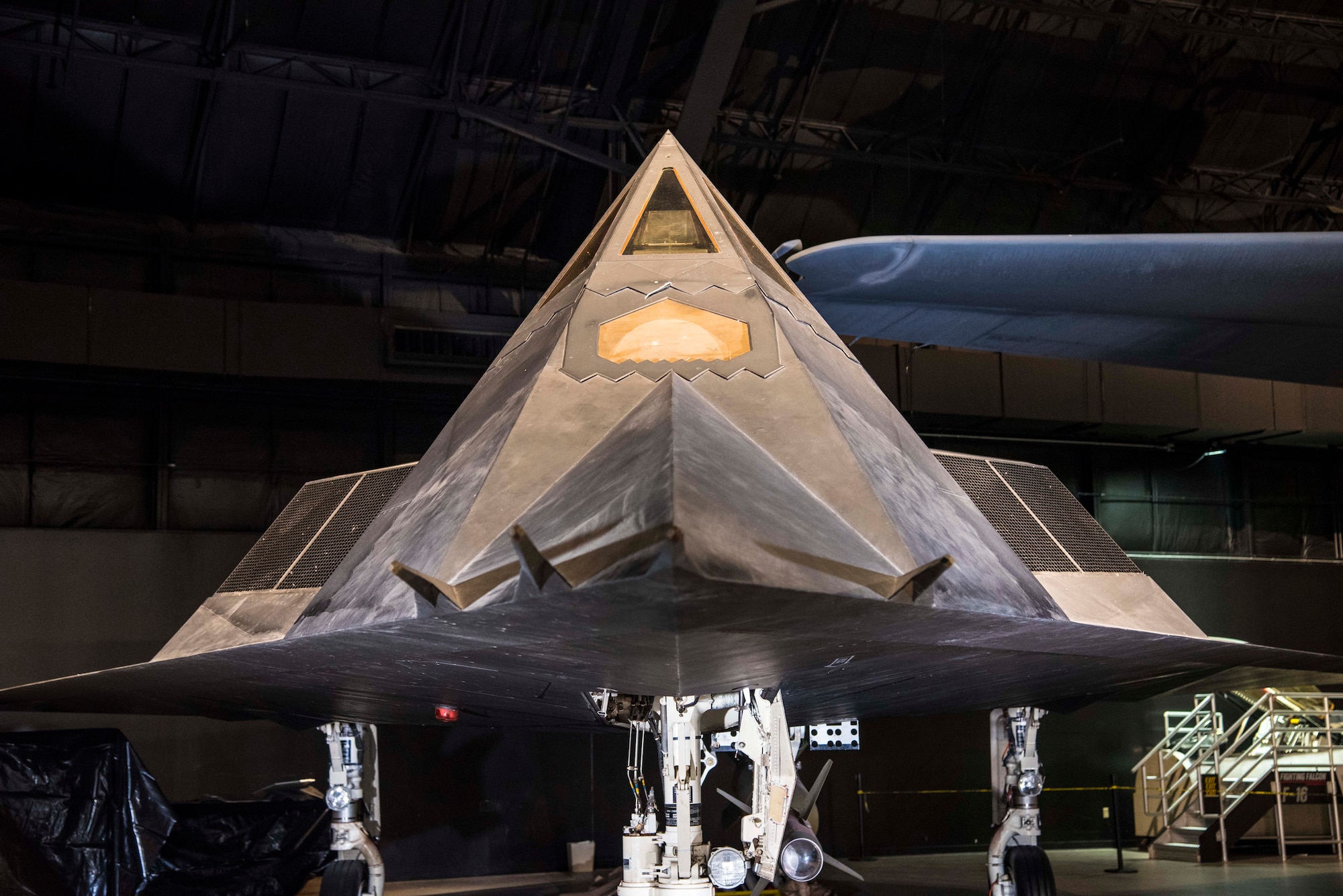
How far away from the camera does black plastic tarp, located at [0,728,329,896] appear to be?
10.3 metres

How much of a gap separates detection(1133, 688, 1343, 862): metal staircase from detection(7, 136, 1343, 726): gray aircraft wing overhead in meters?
9.74

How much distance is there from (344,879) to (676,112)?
12.1m

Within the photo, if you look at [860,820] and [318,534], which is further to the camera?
[860,820]

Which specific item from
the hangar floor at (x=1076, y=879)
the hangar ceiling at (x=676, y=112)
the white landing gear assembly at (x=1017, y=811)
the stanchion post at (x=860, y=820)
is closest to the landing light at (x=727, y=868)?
the white landing gear assembly at (x=1017, y=811)

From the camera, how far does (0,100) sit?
48.5 ft

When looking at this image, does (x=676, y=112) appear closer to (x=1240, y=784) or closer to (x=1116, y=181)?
(x=1116, y=181)

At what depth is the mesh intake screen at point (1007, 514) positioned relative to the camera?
5.98 m

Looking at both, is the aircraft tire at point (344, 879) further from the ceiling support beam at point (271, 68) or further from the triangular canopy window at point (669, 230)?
the ceiling support beam at point (271, 68)

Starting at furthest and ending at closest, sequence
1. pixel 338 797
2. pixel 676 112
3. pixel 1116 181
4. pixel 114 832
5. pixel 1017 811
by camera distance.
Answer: pixel 1116 181 → pixel 676 112 → pixel 114 832 → pixel 338 797 → pixel 1017 811

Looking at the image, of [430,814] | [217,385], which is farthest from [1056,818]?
[217,385]

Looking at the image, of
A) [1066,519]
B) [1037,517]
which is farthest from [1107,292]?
[1037,517]

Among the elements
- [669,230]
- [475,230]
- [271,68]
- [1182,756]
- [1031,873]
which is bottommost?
[1182,756]

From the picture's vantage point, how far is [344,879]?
7.74 m

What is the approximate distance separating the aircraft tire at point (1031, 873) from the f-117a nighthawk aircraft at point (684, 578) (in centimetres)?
2
